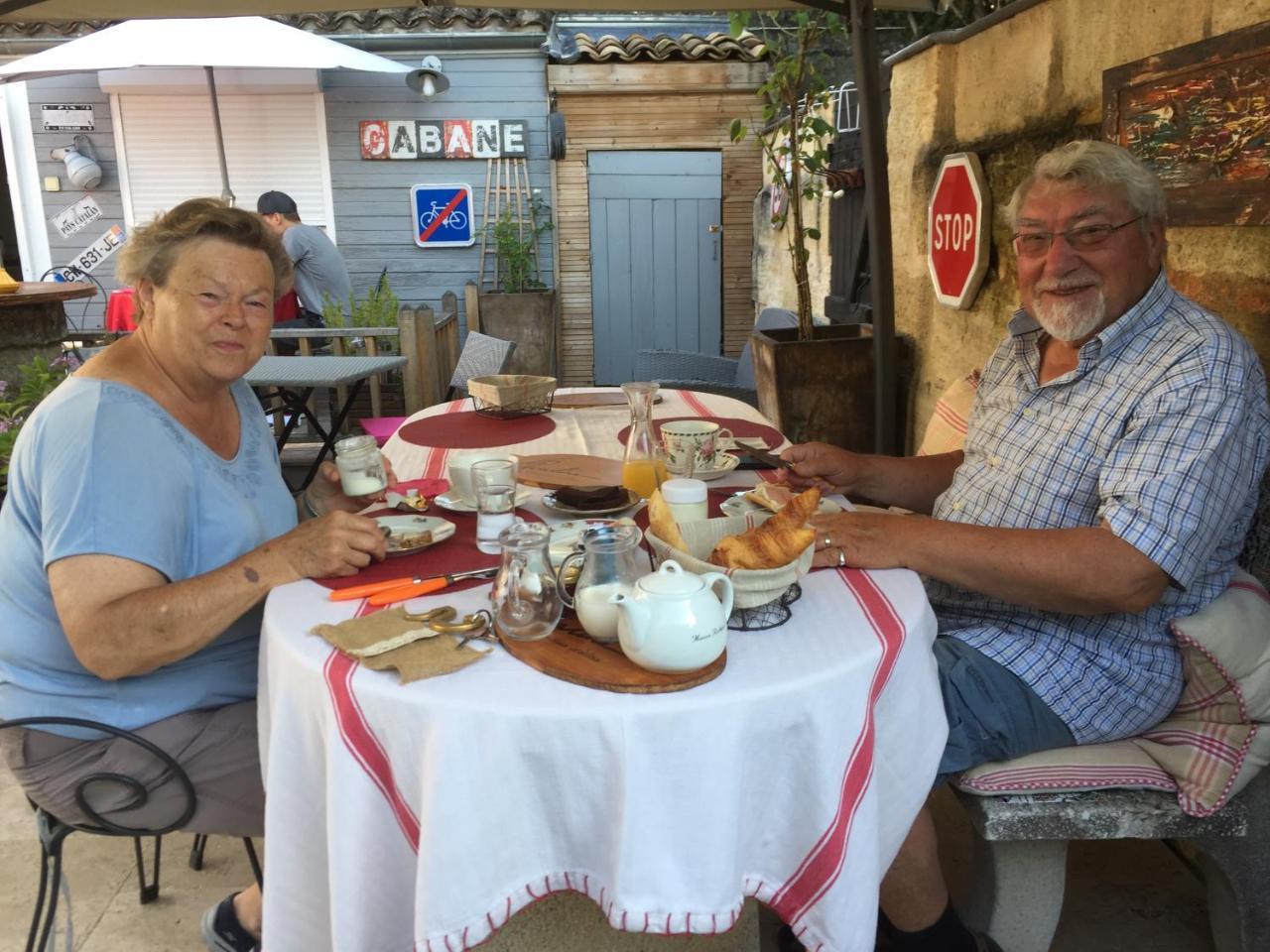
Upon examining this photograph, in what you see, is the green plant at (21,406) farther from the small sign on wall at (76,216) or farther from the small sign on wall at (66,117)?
the small sign on wall at (66,117)

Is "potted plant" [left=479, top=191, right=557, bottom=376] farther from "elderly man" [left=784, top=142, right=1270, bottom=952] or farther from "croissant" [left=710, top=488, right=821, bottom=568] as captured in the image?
"croissant" [left=710, top=488, right=821, bottom=568]

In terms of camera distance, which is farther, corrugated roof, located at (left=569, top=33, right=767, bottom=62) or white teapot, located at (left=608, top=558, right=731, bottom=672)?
corrugated roof, located at (left=569, top=33, right=767, bottom=62)

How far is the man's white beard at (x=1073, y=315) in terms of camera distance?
71.8 inches

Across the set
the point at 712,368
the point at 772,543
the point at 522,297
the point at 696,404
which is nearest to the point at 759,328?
the point at 712,368

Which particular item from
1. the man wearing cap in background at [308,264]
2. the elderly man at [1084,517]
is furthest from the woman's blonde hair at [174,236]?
the man wearing cap in background at [308,264]

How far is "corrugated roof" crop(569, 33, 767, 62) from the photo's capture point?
727 centimetres

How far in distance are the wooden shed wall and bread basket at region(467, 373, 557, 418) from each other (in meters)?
5.20

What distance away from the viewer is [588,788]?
3.87 ft

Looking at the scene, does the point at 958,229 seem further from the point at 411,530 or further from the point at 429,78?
the point at 429,78

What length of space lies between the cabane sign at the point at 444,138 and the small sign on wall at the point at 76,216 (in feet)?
7.54

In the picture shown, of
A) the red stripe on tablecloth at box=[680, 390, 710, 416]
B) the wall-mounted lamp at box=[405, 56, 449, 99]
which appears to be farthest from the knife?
the wall-mounted lamp at box=[405, 56, 449, 99]

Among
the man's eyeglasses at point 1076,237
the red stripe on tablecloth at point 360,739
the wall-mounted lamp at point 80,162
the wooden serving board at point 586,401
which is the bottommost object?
the red stripe on tablecloth at point 360,739

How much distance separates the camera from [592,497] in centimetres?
190

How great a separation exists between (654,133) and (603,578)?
6.86 m
